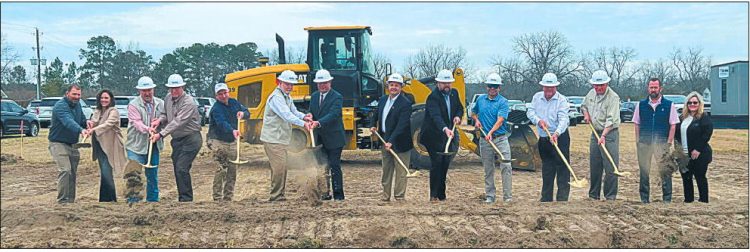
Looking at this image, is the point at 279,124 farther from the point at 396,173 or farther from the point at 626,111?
the point at 626,111

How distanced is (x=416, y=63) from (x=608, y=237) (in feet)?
80.7

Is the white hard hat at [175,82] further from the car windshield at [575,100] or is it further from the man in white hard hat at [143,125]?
the car windshield at [575,100]

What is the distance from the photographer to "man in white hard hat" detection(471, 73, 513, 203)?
8719 mm

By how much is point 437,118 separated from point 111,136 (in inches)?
152

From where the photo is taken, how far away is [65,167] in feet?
28.4

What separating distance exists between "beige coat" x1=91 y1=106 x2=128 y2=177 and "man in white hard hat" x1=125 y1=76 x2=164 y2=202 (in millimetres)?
A: 198

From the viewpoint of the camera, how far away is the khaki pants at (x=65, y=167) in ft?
28.3

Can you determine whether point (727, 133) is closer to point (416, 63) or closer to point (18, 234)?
point (416, 63)

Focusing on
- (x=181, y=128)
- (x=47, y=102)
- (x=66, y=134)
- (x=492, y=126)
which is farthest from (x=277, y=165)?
(x=47, y=102)

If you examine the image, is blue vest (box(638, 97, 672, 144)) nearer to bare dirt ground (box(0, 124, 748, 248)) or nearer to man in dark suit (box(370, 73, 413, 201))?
bare dirt ground (box(0, 124, 748, 248))

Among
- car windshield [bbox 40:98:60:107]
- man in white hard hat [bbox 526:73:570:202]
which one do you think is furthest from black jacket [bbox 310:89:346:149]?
car windshield [bbox 40:98:60:107]

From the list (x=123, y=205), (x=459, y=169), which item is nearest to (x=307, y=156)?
(x=123, y=205)

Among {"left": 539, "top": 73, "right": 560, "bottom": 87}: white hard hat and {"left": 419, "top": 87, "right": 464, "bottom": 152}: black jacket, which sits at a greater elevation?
{"left": 539, "top": 73, "right": 560, "bottom": 87}: white hard hat

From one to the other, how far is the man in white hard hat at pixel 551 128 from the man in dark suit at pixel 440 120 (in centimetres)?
94
